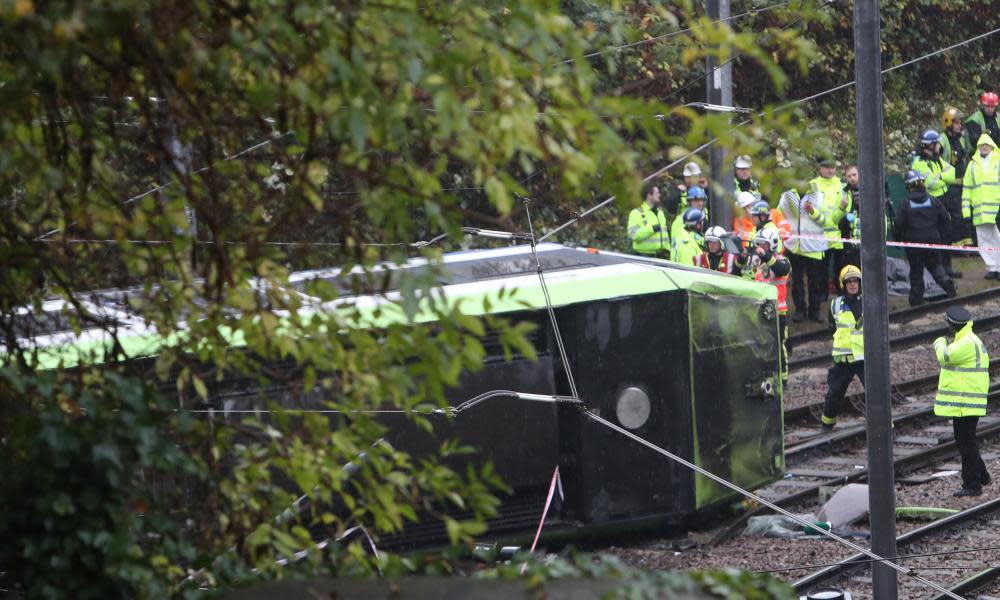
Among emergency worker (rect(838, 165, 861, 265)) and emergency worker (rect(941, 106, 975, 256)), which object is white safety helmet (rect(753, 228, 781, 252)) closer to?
emergency worker (rect(838, 165, 861, 265))

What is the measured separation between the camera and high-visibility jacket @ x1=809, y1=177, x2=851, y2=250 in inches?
799

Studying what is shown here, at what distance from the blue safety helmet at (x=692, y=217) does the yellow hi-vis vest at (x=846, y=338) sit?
10.9ft

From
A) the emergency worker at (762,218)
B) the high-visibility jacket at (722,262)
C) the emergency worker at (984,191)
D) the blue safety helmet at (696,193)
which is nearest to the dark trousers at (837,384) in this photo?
the high-visibility jacket at (722,262)

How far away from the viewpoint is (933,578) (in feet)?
36.7

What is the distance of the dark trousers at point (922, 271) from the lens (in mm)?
20936

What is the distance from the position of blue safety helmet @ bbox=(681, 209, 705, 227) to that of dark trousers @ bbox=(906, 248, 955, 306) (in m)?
3.92

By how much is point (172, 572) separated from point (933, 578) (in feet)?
26.7

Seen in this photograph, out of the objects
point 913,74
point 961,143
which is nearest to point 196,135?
point 961,143

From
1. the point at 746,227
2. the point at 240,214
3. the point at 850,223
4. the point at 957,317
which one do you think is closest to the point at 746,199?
the point at 746,227

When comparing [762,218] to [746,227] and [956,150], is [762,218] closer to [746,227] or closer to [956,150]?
[746,227]

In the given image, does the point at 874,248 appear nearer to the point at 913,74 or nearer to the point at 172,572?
the point at 172,572

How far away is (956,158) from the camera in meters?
22.4

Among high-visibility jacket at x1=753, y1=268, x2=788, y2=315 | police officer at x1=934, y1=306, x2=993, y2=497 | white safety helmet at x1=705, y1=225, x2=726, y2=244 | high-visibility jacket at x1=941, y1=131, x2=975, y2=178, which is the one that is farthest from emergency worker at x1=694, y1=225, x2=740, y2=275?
high-visibility jacket at x1=941, y1=131, x2=975, y2=178

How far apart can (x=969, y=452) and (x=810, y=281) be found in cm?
768
